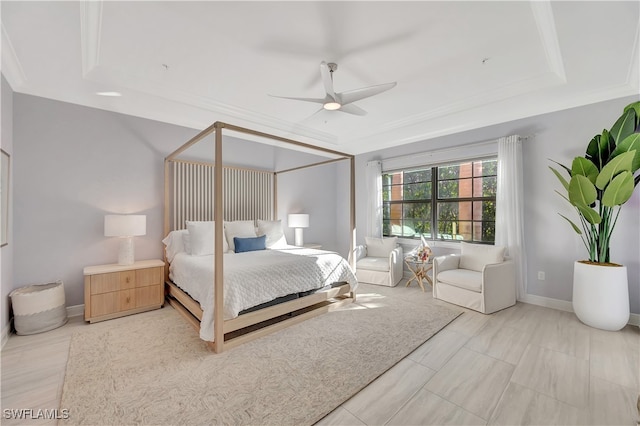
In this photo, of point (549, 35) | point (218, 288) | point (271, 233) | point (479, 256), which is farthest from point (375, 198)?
point (218, 288)

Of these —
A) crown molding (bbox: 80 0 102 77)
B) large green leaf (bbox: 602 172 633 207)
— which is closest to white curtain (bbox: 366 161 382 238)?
large green leaf (bbox: 602 172 633 207)

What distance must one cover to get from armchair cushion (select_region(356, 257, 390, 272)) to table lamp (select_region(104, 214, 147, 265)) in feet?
10.8

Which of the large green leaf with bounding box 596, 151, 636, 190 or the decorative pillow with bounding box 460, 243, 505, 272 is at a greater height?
the large green leaf with bounding box 596, 151, 636, 190

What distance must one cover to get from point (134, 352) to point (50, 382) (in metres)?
0.51

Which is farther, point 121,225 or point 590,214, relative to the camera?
point 121,225

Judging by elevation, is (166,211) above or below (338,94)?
below

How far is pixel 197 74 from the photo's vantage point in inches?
112

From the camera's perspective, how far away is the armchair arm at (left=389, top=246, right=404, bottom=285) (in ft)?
14.2

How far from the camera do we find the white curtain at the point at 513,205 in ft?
11.8

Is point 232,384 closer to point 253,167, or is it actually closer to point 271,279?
point 271,279

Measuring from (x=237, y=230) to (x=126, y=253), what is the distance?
1375mm

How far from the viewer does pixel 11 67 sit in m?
2.45

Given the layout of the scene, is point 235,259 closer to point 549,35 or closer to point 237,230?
point 237,230

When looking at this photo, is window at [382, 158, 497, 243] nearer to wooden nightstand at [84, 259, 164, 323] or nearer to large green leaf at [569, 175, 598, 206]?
large green leaf at [569, 175, 598, 206]
